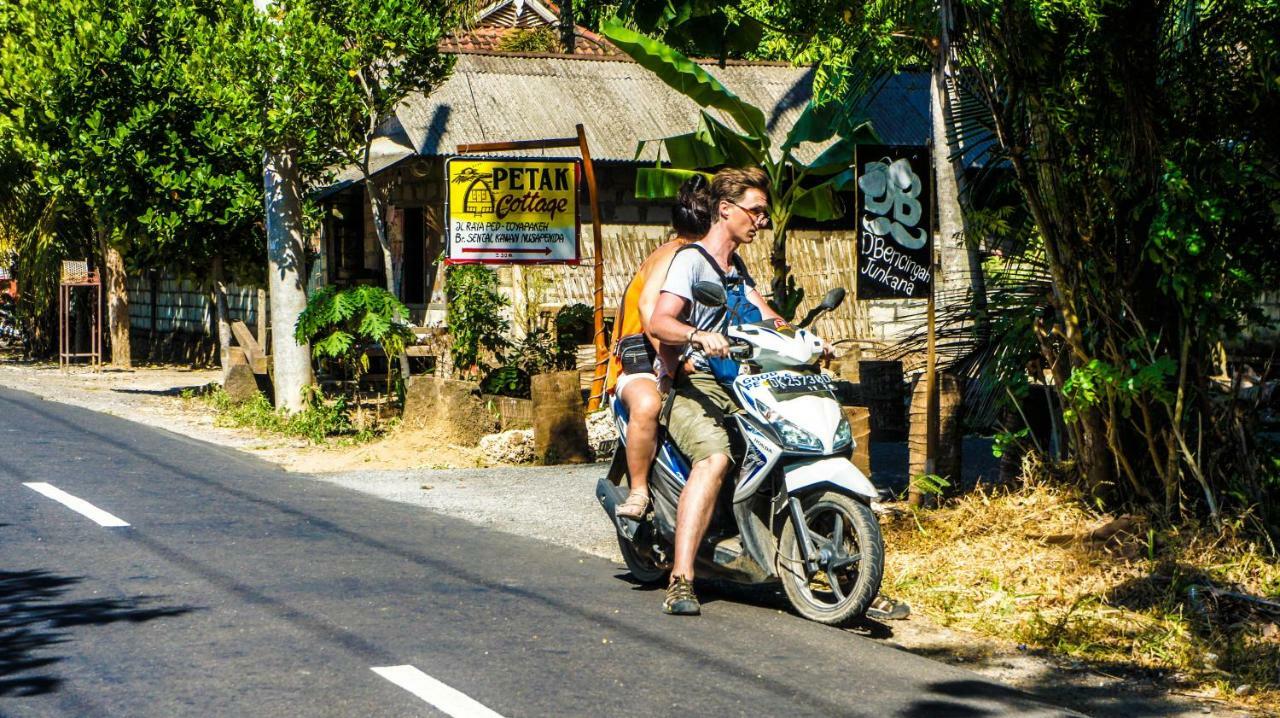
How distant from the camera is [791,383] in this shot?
645 cm

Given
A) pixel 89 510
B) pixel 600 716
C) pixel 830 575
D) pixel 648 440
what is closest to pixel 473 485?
pixel 89 510

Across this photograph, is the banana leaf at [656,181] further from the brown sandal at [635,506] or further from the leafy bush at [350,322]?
the brown sandal at [635,506]

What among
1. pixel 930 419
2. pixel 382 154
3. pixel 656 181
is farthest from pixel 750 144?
pixel 382 154

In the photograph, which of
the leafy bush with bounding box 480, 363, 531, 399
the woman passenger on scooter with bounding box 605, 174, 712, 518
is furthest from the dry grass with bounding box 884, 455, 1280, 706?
the leafy bush with bounding box 480, 363, 531, 399

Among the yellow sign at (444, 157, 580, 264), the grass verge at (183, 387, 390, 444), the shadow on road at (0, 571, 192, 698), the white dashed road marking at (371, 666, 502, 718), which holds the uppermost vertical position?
the yellow sign at (444, 157, 580, 264)

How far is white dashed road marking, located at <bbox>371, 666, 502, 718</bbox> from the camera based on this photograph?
16.3 feet

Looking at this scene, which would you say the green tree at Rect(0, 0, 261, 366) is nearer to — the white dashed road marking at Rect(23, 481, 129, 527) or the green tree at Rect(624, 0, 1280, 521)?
the white dashed road marking at Rect(23, 481, 129, 527)

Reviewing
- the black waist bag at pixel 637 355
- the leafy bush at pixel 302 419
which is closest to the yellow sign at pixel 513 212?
the leafy bush at pixel 302 419

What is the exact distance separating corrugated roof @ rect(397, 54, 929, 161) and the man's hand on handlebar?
14.0 m

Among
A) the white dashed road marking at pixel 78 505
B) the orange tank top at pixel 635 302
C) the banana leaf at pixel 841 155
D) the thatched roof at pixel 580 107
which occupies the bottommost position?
the white dashed road marking at pixel 78 505

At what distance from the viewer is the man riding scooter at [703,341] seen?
21.5ft

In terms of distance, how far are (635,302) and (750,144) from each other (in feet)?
23.2

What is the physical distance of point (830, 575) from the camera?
632cm

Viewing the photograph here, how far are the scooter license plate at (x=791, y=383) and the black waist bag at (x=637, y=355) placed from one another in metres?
0.65
